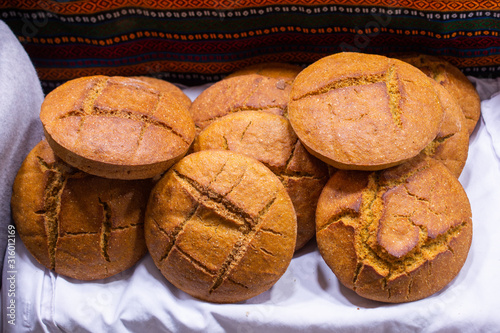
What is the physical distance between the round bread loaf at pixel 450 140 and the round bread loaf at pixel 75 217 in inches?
63.7

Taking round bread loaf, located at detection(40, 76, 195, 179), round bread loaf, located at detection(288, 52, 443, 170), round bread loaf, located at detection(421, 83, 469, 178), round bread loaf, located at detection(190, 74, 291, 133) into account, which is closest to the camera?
round bread loaf, located at detection(40, 76, 195, 179)

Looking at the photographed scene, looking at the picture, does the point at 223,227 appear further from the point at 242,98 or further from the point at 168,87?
the point at 168,87

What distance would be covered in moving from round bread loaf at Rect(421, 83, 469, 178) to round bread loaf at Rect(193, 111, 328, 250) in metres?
0.63

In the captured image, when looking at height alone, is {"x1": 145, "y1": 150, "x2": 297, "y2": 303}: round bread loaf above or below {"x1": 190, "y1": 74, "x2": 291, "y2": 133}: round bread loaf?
below

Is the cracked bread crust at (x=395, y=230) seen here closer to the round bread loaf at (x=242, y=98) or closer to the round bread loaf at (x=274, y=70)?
the round bread loaf at (x=242, y=98)

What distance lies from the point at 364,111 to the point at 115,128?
120cm

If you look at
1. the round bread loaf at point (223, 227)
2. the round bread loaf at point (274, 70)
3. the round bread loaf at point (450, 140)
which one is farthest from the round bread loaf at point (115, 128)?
the round bread loaf at point (450, 140)

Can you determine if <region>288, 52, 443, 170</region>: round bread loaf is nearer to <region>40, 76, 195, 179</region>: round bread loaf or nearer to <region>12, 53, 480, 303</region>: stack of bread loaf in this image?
<region>12, 53, 480, 303</region>: stack of bread loaf

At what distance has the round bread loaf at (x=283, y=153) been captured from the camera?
209 centimetres

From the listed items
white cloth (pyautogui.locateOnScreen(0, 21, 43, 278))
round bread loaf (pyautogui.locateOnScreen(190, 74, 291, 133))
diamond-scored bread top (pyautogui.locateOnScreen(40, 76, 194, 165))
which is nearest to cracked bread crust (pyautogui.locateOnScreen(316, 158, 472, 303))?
round bread loaf (pyautogui.locateOnScreen(190, 74, 291, 133))

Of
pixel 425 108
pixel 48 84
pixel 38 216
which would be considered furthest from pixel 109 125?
pixel 425 108

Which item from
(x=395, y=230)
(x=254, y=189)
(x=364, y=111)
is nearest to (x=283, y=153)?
(x=254, y=189)

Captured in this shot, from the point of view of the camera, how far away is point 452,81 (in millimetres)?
2480

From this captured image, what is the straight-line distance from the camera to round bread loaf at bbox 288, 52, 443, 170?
1861 mm
